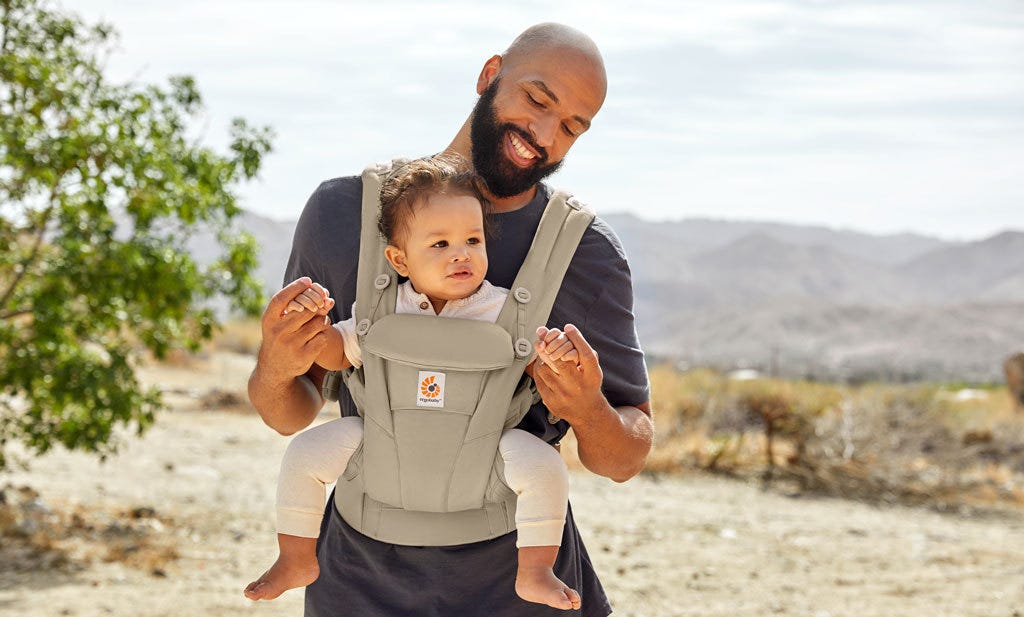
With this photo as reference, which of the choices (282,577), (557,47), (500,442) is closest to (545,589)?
(500,442)

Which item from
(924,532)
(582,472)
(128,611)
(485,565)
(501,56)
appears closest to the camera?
(485,565)

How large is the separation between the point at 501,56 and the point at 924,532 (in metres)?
7.83

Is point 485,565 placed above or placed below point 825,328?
above

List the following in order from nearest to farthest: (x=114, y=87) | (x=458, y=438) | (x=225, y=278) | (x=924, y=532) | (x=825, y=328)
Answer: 1. (x=458, y=438)
2. (x=114, y=87)
3. (x=225, y=278)
4. (x=924, y=532)
5. (x=825, y=328)

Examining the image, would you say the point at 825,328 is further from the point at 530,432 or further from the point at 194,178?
the point at 530,432

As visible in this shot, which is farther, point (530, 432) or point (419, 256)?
point (530, 432)

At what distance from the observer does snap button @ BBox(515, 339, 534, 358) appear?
7.51 feet

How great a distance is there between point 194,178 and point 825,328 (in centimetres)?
5594

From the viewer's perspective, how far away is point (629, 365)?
2.55 m

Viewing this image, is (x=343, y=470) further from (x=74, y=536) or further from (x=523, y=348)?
(x=74, y=536)

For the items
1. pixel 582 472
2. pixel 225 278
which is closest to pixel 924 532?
pixel 582 472

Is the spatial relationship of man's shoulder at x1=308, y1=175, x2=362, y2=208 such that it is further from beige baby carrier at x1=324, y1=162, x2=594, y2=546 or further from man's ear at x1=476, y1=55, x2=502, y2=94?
man's ear at x1=476, y1=55, x2=502, y2=94

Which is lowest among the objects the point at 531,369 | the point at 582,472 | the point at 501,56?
the point at 582,472

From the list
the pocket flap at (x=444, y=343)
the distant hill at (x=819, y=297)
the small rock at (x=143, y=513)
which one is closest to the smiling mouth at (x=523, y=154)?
the pocket flap at (x=444, y=343)
